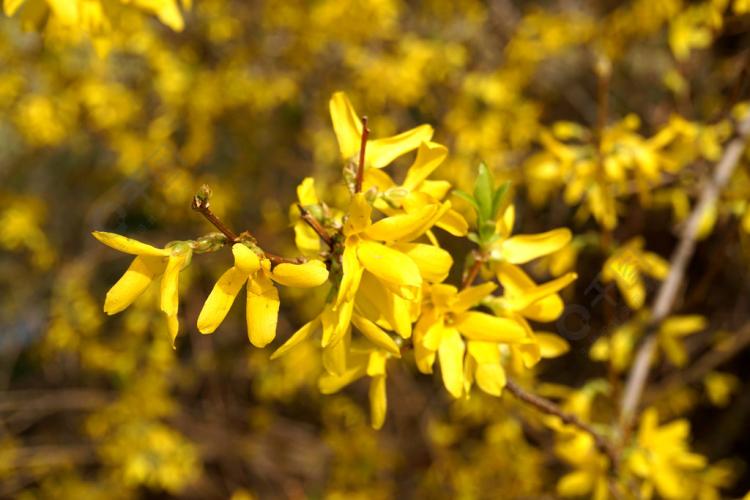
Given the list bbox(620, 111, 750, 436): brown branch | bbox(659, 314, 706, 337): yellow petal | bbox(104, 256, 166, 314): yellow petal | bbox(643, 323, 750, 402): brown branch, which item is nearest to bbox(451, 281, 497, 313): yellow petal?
bbox(104, 256, 166, 314): yellow petal

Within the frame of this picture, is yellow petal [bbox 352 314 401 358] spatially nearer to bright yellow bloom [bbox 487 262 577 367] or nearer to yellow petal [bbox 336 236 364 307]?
yellow petal [bbox 336 236 364 307]

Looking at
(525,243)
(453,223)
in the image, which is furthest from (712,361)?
(453,223)

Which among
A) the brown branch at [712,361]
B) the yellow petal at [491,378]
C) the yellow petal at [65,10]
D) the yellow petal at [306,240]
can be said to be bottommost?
the brown branch at [712,361]

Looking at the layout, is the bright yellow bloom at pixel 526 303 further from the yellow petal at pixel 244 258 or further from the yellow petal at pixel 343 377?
the yellow petal at pixel 244 258

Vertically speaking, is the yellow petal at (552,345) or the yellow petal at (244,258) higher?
the yellow petal at (244,258)

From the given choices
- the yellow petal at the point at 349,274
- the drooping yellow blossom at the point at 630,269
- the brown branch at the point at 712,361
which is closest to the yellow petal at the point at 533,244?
the yellow petal at the point at 349,274

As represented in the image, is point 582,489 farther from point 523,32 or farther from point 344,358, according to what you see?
point 523,32
